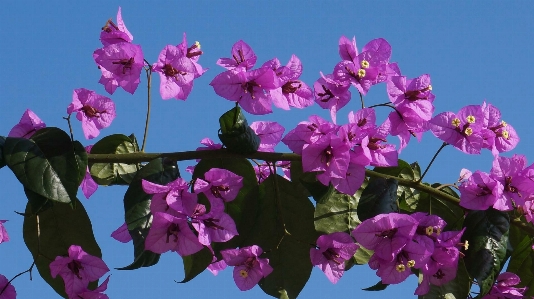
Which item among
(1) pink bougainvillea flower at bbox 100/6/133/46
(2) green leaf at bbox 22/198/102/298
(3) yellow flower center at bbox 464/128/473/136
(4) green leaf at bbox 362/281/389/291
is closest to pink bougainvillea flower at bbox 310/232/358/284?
(4) green leaf at bbox 362/281/389/291

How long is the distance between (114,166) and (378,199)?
0.82 meters

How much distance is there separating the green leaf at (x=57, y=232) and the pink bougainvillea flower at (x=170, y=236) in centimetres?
35

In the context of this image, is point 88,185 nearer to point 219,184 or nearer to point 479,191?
point 219,184

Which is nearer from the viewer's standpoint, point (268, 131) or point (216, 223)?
point (216, 223)

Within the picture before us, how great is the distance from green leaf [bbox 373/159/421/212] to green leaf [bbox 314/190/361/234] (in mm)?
142

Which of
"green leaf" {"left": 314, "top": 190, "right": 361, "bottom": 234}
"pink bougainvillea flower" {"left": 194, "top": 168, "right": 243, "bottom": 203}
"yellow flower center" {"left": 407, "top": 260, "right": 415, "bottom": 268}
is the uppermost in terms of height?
"pink bougainvillea flower" {"left": 194, "top": 168, "right": 243, "bottom": 203}

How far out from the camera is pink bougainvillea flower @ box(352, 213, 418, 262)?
6.30 ft

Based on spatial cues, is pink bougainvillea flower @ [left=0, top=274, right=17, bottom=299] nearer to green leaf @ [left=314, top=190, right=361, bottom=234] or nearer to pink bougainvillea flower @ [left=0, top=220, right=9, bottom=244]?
pink bougainvillea flower @ [left=0, top=220, right=9, bottom=244]

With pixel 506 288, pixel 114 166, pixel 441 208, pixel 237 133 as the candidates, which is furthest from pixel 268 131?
pixel 506 288

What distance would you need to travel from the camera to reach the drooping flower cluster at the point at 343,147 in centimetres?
191

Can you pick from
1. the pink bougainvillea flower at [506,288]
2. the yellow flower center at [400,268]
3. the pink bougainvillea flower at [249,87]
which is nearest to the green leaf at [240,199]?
the pink bougainvillea flower at [249,87]

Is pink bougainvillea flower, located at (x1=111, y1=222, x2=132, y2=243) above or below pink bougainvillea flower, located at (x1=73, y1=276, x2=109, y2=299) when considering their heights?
above

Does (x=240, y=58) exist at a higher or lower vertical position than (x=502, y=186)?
higher

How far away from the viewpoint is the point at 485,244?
2.09 m
